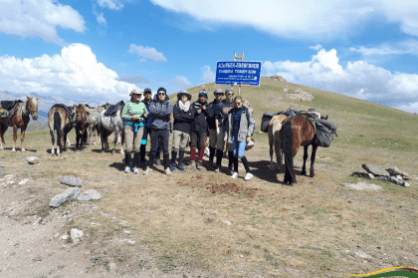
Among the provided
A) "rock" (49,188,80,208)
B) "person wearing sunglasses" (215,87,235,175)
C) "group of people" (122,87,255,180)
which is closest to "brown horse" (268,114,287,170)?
"group of people" (122,87,255,180)

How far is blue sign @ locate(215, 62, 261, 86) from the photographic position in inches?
460

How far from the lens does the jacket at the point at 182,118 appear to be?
26.1 ft

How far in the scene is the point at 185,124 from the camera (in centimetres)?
813

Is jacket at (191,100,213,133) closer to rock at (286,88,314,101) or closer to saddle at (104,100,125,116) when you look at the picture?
saddle at (104,100,125,116)

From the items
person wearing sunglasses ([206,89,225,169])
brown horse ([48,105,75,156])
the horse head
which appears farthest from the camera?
the horse head

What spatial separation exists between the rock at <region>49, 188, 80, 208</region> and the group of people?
2.60m

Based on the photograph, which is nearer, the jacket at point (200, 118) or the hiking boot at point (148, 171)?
the hiking boot at point (148, 171)

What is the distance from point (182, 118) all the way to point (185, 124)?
0.76 feet

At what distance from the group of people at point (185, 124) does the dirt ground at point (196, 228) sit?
88cm

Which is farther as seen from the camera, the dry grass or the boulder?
the boulder

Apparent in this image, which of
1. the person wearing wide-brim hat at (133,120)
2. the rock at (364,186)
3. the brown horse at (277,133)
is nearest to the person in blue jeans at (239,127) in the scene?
the brown horse at (277,133)

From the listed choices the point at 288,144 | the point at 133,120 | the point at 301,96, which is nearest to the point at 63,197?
the point at 133,120

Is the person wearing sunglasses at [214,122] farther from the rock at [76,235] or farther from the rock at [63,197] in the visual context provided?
the rock at [76,235]

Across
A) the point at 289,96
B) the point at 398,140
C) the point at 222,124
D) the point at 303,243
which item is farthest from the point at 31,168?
the point at 289,96
